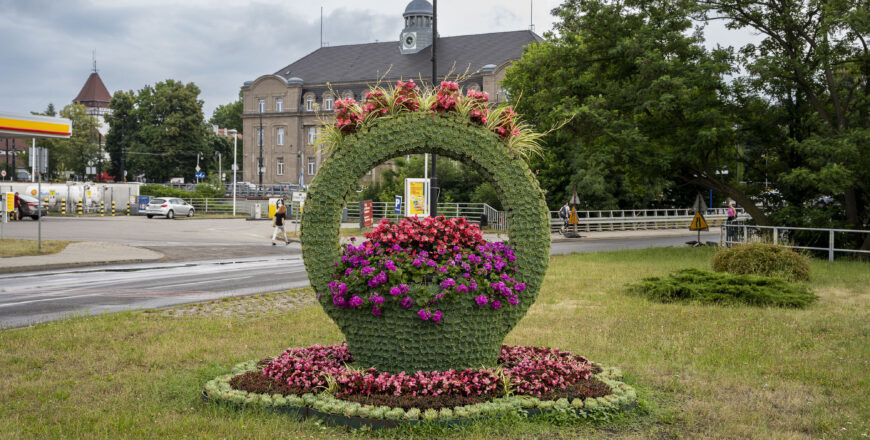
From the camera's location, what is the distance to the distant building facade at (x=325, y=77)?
7606 centimetres

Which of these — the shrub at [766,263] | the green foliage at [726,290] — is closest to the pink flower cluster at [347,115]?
the green foliage at [726,290]

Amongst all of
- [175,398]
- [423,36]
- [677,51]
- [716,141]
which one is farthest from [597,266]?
[423,36]

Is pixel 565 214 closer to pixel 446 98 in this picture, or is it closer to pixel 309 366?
pixel 446 98

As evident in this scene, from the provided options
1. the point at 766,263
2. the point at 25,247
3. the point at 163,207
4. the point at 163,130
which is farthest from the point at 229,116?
the point at 766,263

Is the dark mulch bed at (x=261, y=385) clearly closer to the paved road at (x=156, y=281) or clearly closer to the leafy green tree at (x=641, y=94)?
the paved road at (x=156, y=281)

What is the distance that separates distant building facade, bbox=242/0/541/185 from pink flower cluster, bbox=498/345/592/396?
220 ft

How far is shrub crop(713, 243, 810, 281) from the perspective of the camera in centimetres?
1522

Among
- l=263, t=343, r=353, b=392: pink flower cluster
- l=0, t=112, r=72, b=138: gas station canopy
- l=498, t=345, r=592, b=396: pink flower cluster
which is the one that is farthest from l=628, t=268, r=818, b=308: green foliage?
l=0, t=112, r=72, b=138: gas station canopy

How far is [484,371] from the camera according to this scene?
19.5 ft

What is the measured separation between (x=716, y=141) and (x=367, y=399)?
63.9 ft

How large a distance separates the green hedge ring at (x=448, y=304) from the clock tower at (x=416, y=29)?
7573 centimetres

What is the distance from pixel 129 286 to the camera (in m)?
14.9

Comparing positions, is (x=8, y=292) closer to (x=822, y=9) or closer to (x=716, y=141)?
(x=716, y=141)

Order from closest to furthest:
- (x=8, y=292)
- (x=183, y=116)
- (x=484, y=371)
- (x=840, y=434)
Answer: (x=840, y=434) → (x=484, y=371) → (x=8, y=292) → (x=183, y=116)
